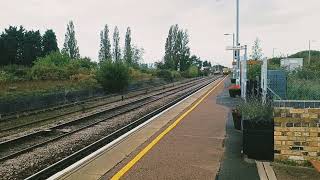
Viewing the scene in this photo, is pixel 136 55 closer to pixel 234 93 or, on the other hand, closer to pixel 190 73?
pixel 190 73

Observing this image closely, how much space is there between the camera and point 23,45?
7625 centimetres

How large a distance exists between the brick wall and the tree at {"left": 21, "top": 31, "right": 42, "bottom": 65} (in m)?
75.0

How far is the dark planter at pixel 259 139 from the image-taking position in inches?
282

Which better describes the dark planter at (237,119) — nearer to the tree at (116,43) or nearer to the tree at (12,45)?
the tree at (12,45)

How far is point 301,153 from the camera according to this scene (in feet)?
23.1

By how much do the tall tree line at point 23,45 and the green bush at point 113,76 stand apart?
1499 inches

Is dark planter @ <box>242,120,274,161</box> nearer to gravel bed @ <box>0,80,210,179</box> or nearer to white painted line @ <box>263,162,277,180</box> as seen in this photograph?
white painted line @ <box>263,162,277,180</box>

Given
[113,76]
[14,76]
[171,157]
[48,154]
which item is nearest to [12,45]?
[14,76]

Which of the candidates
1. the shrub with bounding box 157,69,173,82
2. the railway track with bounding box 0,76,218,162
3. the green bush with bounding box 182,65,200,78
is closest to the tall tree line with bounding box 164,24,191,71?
the green bush with bounding box 182,65,200,78

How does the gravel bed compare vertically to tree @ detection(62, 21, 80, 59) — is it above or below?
below

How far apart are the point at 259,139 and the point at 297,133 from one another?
695 mm

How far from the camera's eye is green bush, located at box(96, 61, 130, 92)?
37188 millimetres

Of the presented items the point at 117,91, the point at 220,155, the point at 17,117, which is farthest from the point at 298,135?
the point at 117,91

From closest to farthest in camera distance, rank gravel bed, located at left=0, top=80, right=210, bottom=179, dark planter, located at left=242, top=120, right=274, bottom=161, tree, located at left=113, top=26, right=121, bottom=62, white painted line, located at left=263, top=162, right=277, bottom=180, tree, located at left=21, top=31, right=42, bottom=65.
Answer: white painted line, located at left=263, top=162, right=277, bottom=180, dark planter, located at left=242, top=120, right=274, bottom=161, gravel bed, located at left=0, top=80, right=210, bottom=179, tree, located at left=21, top=31, right=42, bottom=65, tree, located at left=113, top=26, right=121, bottom=62
